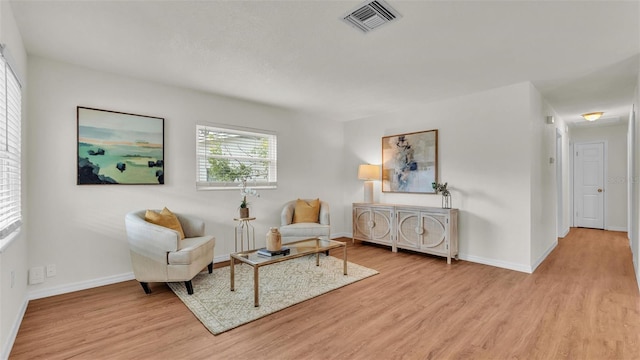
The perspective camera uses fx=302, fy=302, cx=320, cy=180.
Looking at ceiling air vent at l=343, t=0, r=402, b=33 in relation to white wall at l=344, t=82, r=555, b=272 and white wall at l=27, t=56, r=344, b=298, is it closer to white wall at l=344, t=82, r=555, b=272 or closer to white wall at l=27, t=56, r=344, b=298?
white wall at l=344, t=82, r=555, b=272

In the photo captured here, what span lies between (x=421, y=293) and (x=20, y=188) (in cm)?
367

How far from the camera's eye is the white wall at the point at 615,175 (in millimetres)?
6207

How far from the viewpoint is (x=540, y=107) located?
404cm

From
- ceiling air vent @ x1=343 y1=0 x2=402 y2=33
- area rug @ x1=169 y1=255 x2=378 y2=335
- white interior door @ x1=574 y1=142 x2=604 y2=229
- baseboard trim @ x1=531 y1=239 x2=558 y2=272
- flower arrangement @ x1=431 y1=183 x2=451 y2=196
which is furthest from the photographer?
white interior door @ x1=574 y1=142 x2=604 y2=229

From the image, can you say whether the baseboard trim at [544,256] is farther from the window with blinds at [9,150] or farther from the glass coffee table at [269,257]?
the window with blinds at [9,150]

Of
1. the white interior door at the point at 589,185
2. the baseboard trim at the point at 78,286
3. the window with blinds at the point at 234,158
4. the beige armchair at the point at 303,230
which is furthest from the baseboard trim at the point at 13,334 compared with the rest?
the white interior door at the point at 589,185

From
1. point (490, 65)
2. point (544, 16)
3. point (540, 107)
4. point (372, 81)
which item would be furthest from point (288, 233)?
point (540, 107)

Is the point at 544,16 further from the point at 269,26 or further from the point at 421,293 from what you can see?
the point at 421,293

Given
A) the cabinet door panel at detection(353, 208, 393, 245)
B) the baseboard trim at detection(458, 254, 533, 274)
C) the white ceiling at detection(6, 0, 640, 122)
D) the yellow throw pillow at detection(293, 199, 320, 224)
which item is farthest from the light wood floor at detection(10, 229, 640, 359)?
the white ceiling at detection(6, 0, 640, 122)

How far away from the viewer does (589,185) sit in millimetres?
6648

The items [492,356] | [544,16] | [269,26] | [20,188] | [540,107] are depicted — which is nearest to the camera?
[492,356]

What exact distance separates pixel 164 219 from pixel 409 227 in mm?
3204

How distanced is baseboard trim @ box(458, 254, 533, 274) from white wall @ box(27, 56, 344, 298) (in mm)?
3004

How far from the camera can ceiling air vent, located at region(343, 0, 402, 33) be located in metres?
2.05
